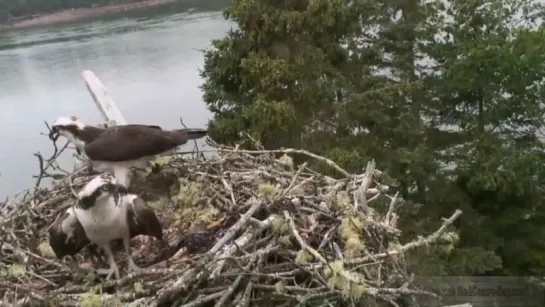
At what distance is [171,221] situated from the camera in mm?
4027

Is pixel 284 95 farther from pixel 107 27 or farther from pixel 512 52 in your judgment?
pixel 107 27

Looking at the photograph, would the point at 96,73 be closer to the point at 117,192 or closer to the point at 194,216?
the point at 194,216

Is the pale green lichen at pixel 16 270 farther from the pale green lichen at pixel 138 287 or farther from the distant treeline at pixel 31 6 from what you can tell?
the distant treeline at pixel 31 6

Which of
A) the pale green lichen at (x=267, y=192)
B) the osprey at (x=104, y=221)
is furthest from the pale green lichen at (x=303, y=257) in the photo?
the osprey at (x=104, y=221)

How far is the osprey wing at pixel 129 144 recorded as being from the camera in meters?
3.99

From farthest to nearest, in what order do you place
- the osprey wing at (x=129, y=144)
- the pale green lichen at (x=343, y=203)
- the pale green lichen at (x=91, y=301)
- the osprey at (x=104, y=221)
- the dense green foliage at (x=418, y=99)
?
the dense green foliage at (x=418, y=99) → the osprey wing at (x=129, y=144) → the pale green lichen at (x=343, y=203) → the osprey at (x=104, y=221) → the pale green lichen at (x=91, y=301)

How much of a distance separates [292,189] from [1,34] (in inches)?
395

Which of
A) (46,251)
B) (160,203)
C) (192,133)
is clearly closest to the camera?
(46,251)

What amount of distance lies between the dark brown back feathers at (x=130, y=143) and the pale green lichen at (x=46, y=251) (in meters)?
0.62

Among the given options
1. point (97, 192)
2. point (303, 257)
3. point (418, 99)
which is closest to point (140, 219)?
point (97, 192)

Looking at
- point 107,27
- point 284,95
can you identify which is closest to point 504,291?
point 284,95

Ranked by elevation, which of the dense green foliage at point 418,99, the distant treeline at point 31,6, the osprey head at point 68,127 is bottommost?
the dense green foliage at point 418,99

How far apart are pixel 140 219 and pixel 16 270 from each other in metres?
0.64

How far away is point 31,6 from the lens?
11703 millimetres
